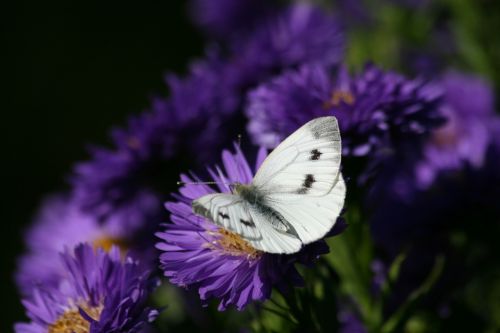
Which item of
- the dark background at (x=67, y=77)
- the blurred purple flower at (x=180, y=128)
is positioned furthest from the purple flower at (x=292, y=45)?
the dark background at (x=67, y=77)

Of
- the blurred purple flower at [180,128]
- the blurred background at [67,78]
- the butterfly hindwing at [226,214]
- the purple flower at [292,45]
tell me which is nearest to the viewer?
the butterfly hindwing at [226,214]

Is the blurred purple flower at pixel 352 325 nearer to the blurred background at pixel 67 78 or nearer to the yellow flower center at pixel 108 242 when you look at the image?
the yellow flower center at pixel 108 242

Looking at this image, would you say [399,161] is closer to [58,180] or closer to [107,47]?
[58,180]

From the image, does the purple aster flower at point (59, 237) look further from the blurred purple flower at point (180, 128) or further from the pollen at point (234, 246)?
the pollen at point (234, 246)

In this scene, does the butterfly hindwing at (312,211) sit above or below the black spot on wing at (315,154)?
below

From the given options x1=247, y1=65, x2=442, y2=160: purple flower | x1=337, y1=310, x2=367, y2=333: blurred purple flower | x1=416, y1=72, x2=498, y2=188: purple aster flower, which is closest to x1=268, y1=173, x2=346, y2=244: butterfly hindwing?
x1=247, y1=65, x2=442, y2=160: purple flower

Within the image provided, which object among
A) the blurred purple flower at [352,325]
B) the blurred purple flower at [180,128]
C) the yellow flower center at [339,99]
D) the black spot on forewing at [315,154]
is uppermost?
the blurred purple flower at [180,128]

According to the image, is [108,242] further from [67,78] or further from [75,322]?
[67,78]

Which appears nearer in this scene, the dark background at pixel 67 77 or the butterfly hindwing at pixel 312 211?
the butterfly hindwing at pixel 312 211

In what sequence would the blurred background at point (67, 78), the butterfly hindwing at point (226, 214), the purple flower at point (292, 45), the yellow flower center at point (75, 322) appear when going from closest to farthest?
1. the butterfly hindwing at point (226, 214)
2. the yellow flower center at point (75, 322)
3. the purple flower at point (292, 45)
4. the blurred background at point (67, 78)
